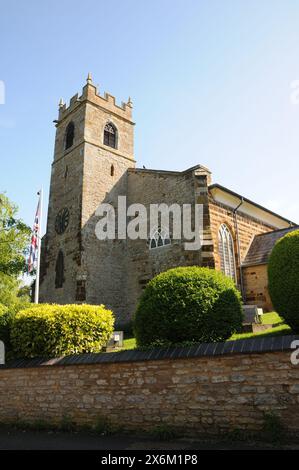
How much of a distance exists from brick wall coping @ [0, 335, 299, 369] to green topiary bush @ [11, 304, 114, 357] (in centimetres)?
44

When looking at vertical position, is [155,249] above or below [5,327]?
above

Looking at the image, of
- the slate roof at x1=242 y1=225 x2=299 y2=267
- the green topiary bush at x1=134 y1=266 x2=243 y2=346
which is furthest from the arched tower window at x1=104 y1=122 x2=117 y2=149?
the green topiary bush at x1=134 y1=266 x2=243 y2=346

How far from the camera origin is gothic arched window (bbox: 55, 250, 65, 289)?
20.7 meters

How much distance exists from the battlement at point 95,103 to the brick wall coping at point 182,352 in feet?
62.3

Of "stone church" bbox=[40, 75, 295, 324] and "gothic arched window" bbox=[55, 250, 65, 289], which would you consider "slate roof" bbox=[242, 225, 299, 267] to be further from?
"gothic arched window" bbox=[55, 250, 65, 289]

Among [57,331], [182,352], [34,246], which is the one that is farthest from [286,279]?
[34,246]

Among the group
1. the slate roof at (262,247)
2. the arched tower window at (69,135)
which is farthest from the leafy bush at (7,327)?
the arched tower window at (69,135)

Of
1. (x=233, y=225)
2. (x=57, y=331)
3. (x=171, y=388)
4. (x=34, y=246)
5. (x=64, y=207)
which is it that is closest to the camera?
(x=171, y=388)

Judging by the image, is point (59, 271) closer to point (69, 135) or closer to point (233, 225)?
point (69, 135)

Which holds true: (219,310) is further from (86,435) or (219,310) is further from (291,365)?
(86,435)

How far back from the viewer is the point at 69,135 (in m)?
24.1

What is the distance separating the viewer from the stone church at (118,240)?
1806cm

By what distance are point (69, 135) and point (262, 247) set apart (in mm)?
15030

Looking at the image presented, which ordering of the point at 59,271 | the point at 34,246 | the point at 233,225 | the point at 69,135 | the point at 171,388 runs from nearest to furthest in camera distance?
the point at 171,388, the point at 34,246, the point at 233,225, the point at 59,271, the point at 69,135
